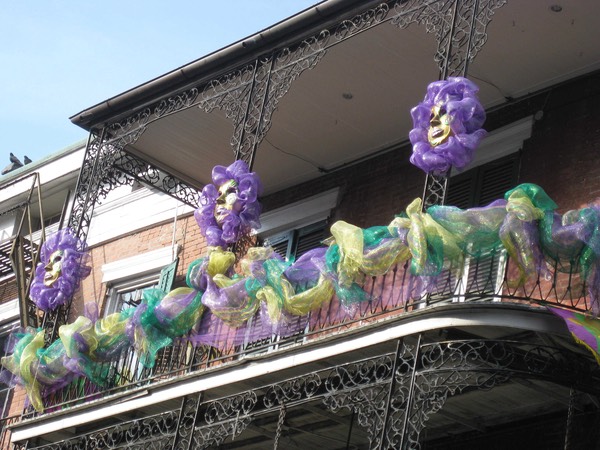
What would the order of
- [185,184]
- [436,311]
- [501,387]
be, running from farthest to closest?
1. [185,184]
2. [501,387]
3. [436,311]

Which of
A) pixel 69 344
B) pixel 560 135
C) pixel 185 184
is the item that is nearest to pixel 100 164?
pixel 185 184

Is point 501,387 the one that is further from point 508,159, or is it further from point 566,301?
point 508,159

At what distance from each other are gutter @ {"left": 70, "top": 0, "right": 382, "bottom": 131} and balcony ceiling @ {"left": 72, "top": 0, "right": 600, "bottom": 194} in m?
0.31

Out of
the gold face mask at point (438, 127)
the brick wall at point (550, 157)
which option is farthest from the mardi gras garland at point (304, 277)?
the brick wall at point (550, 157)

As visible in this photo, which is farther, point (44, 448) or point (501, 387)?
point (44, 448)

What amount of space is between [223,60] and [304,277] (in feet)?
11.4

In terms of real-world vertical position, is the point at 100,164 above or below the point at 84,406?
above

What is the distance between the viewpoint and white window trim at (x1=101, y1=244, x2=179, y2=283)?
16922mm

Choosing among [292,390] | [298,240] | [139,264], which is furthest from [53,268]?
[292,390]

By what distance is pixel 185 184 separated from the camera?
1662cm

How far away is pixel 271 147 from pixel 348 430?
3816mm

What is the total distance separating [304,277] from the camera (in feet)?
39.1

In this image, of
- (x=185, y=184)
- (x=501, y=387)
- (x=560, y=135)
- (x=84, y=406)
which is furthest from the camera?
(x=185, y=184)

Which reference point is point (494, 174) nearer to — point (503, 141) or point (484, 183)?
point (484, 183)
